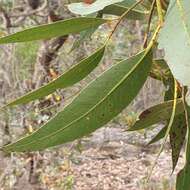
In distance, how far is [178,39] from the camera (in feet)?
2.39

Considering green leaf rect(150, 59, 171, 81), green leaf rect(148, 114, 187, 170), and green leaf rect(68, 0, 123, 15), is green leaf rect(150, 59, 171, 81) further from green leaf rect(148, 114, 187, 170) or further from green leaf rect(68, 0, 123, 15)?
green leaf rect(68, 0, 123, 15)

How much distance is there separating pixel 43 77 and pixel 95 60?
92.0 inches

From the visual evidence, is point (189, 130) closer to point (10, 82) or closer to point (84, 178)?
point (10, 82)

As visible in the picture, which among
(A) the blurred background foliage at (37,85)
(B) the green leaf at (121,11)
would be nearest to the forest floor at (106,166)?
(A) the blurred background foliage at (37,85)

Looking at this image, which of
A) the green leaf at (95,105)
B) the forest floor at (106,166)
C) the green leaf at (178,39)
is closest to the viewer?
the green leaf at (178,39)

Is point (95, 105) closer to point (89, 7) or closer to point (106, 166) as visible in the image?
point (89, 7)

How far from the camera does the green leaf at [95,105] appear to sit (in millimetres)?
833

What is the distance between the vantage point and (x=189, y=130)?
817mm

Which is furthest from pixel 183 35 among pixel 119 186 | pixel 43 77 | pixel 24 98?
pixel 119 186

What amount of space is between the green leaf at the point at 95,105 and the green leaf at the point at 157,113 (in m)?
0.07

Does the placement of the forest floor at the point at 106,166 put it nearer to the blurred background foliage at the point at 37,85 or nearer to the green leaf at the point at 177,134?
the blurred background foliage at the point at 37,85

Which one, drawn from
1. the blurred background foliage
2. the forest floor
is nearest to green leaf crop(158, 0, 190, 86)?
the blurred background foliage

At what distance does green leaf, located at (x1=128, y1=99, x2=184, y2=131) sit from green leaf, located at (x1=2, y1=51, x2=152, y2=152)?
0.07 meters

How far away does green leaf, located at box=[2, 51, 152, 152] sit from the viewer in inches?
32.8
